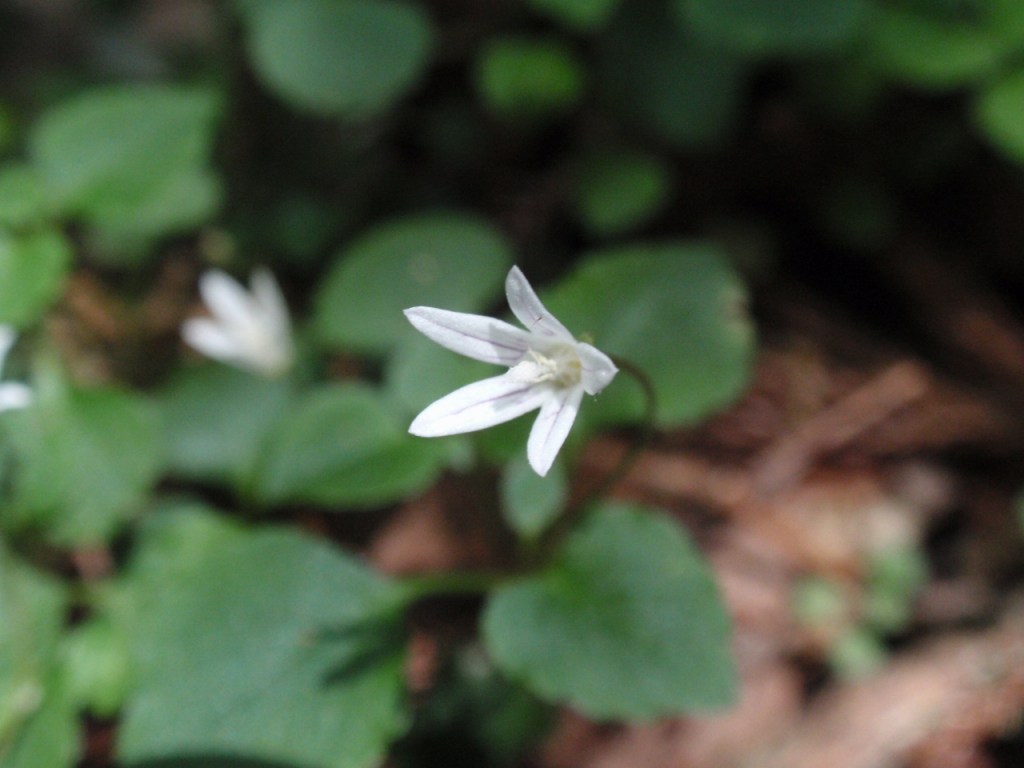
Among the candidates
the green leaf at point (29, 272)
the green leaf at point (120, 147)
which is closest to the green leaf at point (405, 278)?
the green leaf at point (120, 147)

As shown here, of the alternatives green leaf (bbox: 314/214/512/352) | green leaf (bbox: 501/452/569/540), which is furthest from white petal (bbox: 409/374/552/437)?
green leaf (bbox: 314/214/512/352)

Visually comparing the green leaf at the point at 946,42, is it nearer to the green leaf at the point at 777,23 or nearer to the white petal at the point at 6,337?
the green leaf at the point at 777,23

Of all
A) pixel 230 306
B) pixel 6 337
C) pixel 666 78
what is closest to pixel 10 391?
pixel 6 337

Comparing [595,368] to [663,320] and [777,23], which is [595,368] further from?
[777,23]

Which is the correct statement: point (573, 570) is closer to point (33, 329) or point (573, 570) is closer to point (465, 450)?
point (465, 450)

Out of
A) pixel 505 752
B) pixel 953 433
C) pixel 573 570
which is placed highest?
pixel 953 433

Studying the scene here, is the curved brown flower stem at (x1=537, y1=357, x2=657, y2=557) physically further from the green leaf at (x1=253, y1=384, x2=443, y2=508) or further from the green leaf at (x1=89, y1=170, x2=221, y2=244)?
the green leaf at (x1=89, y1=170, x2=221, y2=244)

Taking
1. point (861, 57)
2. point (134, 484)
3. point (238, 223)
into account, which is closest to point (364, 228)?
point (238, 223)
